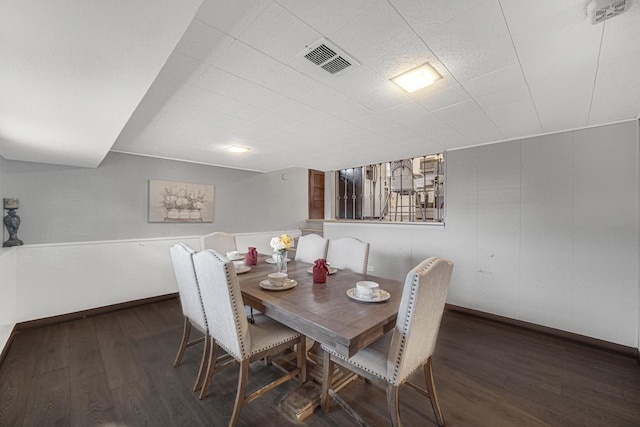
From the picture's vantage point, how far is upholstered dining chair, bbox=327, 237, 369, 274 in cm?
273

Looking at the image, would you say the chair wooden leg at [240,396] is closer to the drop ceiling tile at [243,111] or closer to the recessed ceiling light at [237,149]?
the drop ceiling tile at [243,111]

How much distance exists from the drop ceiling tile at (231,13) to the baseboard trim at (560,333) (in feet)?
12.7

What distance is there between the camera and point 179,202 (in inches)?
165

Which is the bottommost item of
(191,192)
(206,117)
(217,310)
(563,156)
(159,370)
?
(159,370)

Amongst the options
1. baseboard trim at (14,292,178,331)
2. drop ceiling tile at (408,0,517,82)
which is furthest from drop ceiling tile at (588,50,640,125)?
baseboard trim at (14,292,178,331)

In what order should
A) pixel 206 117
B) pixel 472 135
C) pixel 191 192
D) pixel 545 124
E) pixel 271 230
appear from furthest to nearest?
pixel 271 230 < pixel 191 192 < pixel 472 135 < pixel 545 124 < pixel 206 117

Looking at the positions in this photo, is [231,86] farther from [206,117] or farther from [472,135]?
[472,135]

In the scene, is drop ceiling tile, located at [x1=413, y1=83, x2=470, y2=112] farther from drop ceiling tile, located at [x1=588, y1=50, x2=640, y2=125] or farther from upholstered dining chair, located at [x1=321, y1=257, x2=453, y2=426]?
upholstered dining chair, located at [x1=321, y1=257, x2=453, y2=426]

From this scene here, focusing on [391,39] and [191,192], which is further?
[191,192]

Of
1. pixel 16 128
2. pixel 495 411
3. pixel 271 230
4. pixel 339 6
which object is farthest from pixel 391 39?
pixel 271 230

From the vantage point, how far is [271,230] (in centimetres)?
555

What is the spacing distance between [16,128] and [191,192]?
241 cm

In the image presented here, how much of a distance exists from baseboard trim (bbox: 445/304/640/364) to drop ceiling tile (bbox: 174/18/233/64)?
387 cm

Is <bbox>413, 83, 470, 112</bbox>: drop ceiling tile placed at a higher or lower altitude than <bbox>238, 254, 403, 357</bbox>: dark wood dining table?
higher
